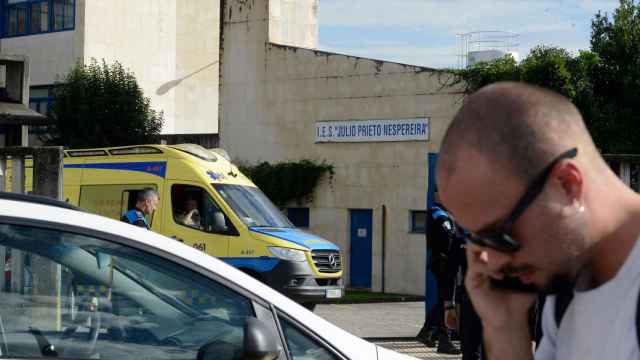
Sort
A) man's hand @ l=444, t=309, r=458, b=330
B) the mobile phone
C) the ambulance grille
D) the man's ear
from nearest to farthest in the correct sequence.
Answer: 1. the man's ear
2. the mobile phone
3. man's hand @ l=444, t=309, r=458, b=330
4. the ambulance grille

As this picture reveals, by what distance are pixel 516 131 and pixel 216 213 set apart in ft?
45.3

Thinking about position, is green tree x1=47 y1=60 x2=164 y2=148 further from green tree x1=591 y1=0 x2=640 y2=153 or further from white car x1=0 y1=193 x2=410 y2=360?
white car x1=0 y1=193 x2=410 y2=360

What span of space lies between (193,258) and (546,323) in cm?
182

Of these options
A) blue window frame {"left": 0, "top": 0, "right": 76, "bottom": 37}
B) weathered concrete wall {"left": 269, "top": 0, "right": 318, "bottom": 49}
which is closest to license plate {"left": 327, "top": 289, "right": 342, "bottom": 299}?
weathered concrete wall {"left": 269, "top": 0, "right": 318, "bottom": 49}

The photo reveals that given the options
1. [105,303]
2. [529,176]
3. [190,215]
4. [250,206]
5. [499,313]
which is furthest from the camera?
[250,206]

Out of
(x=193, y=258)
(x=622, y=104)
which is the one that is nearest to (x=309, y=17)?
(x=622, y=104)

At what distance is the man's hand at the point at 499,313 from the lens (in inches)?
70.0

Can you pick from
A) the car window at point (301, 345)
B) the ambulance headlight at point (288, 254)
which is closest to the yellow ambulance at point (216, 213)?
the ambulance headlight at point (288, 254)

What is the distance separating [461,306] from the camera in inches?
328

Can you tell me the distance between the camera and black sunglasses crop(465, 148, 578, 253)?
157 cm

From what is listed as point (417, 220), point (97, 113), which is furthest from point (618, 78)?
point (97, 113)

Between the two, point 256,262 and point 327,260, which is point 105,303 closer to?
point 256,262

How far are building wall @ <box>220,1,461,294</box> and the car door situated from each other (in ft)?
70.2

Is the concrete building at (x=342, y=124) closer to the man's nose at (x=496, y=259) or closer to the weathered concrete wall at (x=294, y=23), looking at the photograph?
the weathered concrete wall at (x=294, y=23)
